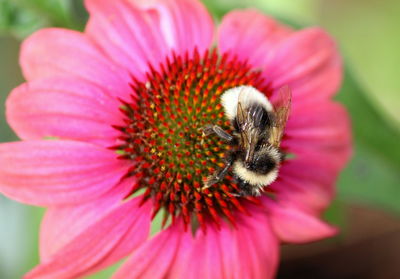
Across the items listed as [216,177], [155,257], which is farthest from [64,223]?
[216,177]

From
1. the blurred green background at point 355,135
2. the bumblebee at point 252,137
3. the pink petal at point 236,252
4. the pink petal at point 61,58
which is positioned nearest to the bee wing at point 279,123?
the bumblebee at point 252,137

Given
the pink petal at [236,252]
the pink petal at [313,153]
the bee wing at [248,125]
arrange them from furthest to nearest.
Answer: the pink petal at [313,153], the pink petal at [236,252], the bee wing at [248,125]

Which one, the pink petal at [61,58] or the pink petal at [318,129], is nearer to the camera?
the pink petal at [61,58]

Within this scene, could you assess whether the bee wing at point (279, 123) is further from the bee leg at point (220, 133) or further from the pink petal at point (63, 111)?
the pink petal at point (63, 111)

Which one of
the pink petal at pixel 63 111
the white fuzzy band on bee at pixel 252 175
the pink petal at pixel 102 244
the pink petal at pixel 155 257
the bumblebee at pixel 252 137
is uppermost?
the pink petal at pixel 63 111

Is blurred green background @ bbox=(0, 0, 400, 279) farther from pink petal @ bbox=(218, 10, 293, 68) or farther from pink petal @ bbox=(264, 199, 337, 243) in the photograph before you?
pink petal @ bbox=(264, 199, 337, 243)

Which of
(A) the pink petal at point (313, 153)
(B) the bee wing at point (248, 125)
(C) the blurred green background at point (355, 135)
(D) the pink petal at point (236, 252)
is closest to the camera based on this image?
(B) the bee wing at point (248, 125)

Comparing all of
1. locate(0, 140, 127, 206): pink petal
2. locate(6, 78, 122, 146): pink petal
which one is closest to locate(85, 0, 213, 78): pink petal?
locate(6, 78, 122, 146): pink petal
